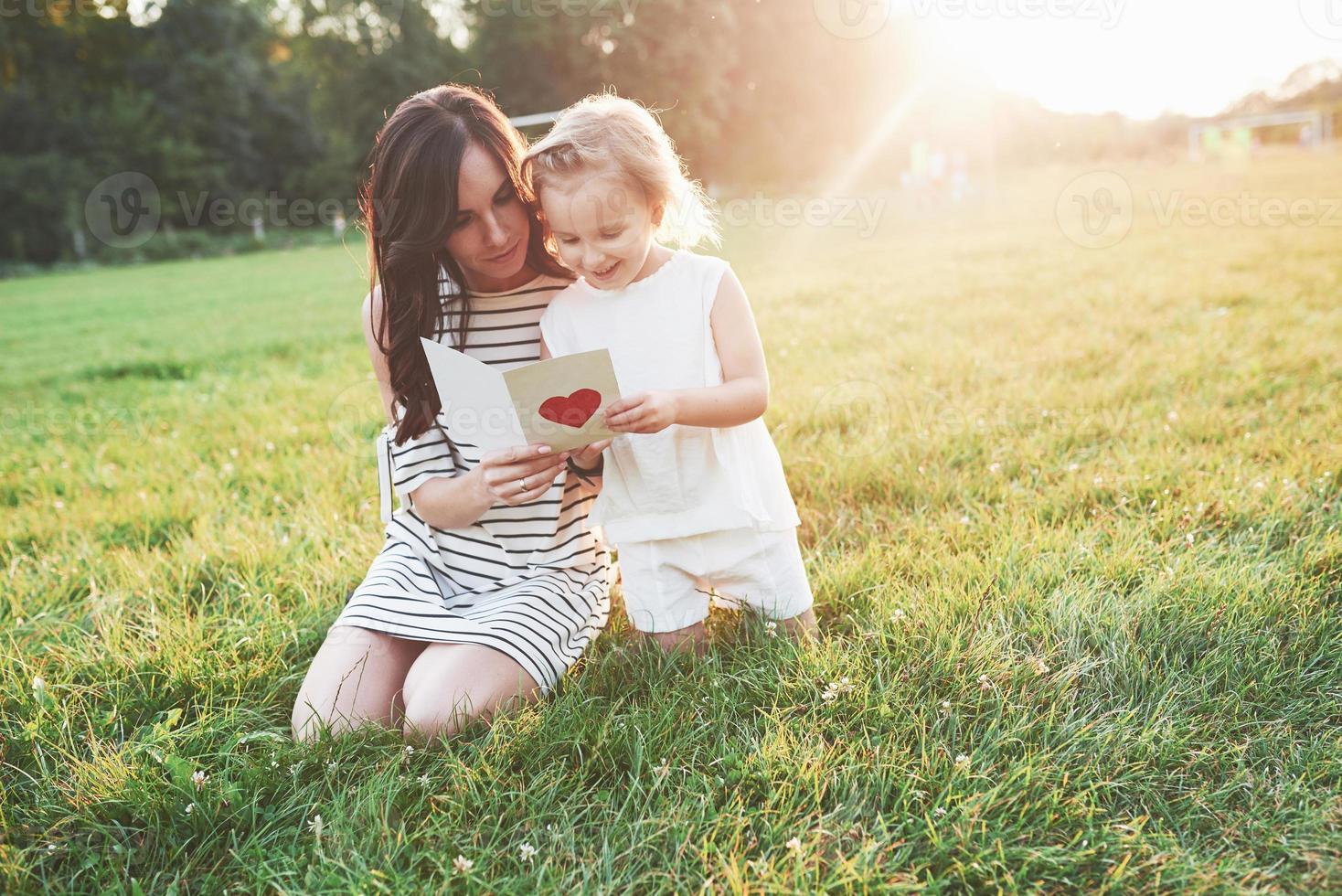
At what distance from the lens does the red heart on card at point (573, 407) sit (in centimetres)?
180

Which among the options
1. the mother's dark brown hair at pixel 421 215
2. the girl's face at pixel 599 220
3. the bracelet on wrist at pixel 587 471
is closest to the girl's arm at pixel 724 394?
the girl's face at pixel 599 220

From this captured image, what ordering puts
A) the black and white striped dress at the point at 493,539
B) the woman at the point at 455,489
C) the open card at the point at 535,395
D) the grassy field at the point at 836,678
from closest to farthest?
the grassy field at the point at 836,678 < the open card at the point at 535,395 < the woman at the point at 455,489 < the black and white striped dress at the point at 493,539

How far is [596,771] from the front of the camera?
1.80 meters

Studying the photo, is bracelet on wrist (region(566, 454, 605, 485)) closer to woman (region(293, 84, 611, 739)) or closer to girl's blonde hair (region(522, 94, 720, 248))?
woman (region(293, 84, 611, 739))

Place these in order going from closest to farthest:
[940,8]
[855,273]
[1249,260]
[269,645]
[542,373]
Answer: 1. [542,373]
2. [269,645]
3. [940,8]
4. [1249,260]
5. [855,273]

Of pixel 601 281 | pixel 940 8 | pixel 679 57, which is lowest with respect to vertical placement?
pixel 601 281

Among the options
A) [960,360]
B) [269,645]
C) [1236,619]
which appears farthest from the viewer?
[960,360]

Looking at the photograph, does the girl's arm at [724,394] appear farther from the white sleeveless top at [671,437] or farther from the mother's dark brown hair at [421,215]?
the mother's dark brown hair at [421,215]

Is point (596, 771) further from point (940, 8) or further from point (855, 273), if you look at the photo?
point (855, 273)

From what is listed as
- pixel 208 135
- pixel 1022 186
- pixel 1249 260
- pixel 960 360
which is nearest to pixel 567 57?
pixel 208 135

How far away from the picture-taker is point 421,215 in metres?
2.03

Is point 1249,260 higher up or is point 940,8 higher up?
point 940,8

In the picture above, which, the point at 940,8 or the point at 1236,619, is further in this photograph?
the point at 940,8

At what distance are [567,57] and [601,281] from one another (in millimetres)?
29617
